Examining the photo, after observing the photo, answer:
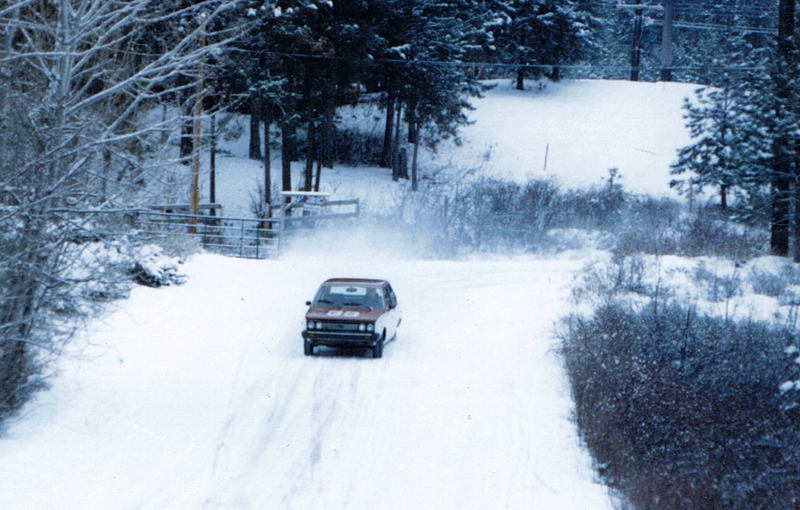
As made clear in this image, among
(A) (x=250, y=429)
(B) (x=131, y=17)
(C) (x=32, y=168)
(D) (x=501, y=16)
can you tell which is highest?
(D) (x=501, y=16)

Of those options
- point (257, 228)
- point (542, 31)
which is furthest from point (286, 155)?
point (542, 31)

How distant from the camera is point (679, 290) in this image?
18.0 meters

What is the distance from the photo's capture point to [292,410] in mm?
12320

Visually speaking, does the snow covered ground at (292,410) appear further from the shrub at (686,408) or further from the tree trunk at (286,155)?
the tree trunk at (286,155)

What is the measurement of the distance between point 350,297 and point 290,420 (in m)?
4.33

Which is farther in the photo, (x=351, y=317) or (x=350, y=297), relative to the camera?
(x=350, y=297)

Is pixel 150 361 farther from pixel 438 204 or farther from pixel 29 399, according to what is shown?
pixel 438 204

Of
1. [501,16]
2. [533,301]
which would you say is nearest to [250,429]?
[533,301]

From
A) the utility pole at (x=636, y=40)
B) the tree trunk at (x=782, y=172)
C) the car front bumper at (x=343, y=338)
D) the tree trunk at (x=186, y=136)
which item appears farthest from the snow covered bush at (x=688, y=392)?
the utility pole at (x=636, y=40)

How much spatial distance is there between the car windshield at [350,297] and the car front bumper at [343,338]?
95 centimetres

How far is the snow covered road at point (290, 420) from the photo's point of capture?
9.52m

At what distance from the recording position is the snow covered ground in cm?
957

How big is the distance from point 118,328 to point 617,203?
28.8 m

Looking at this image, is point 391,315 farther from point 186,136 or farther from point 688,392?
point 186,136
